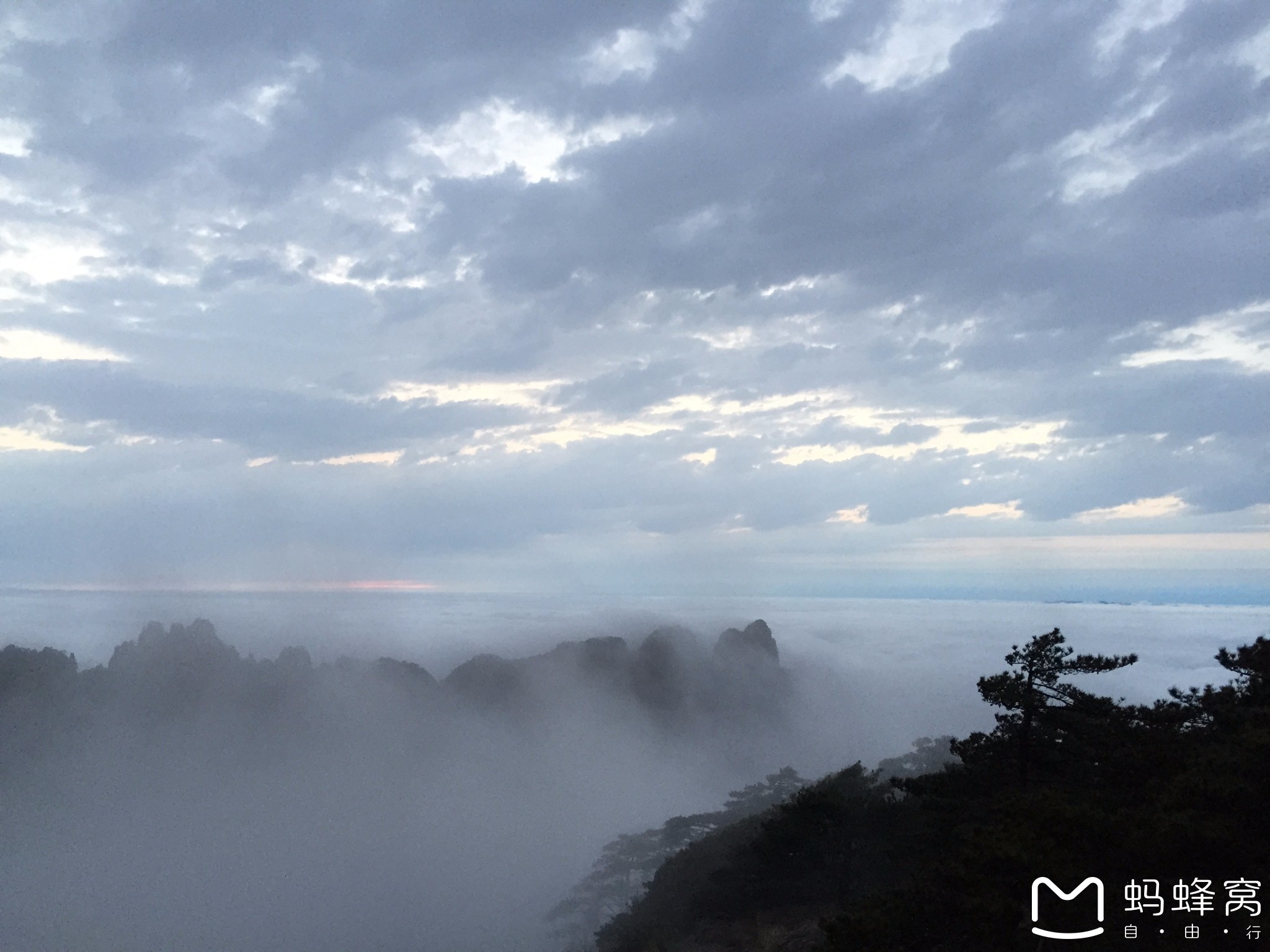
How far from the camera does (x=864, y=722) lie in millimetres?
158625

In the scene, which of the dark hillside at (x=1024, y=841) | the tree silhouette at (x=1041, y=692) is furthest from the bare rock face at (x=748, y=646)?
the tree silhouette at (x=1041, y=692)

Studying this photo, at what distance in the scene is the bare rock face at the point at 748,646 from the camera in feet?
522

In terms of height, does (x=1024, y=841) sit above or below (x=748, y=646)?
above

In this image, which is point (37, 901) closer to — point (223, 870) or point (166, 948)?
point (223, 870)

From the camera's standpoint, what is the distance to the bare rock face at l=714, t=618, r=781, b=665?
159m

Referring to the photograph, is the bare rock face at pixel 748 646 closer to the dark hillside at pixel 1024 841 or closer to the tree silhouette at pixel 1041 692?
the dark hillside at pixel 1024 841

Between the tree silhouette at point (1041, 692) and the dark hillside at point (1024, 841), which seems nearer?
the dark hillside at point (1024, 841)

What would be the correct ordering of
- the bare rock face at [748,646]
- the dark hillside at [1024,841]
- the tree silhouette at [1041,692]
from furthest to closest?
the bare rock face at [748,646] < the tree silhouette at [1041,692] < the dark hillside at [1024,841]

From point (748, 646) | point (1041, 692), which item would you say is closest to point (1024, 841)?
point (1041, 692)

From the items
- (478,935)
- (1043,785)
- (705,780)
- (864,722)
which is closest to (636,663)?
(705,780)

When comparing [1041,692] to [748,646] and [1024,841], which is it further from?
[748,646]

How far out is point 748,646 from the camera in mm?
160625

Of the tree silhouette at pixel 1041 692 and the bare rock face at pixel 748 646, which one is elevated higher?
the tree silhouette at pixel 1041 692

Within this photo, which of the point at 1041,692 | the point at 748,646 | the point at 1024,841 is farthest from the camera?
the point at 748,646
